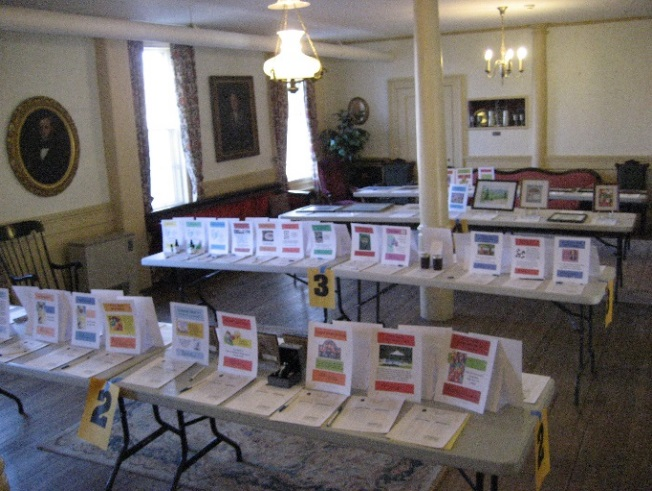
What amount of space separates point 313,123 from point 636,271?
19.0 feet

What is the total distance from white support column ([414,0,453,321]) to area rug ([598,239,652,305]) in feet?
6.21

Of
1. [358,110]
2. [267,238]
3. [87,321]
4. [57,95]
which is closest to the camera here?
[87,321]

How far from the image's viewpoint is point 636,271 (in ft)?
25.5

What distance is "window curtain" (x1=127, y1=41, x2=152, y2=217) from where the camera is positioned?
7.98 m

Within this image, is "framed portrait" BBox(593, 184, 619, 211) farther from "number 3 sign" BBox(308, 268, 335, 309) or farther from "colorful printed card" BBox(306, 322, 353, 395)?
"colorful printed card" BBox(306, 322, 353, 395)

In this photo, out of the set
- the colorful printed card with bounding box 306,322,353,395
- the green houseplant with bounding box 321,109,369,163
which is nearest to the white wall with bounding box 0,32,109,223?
the colorful printed card with bounding box 306,322,353,395

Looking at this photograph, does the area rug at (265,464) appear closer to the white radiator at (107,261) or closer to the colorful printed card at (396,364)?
the colorful printed card at (396,364)

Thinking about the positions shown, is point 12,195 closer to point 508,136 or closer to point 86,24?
point 86,24

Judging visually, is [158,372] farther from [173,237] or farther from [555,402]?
[173,237]

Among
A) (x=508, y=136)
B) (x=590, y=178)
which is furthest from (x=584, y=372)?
(x=508, y=136)

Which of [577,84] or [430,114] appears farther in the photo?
[577,84]

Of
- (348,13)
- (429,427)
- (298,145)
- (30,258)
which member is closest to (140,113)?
(30,258)

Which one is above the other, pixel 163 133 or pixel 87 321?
pixel 163 133

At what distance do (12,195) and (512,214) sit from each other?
15.9ft
